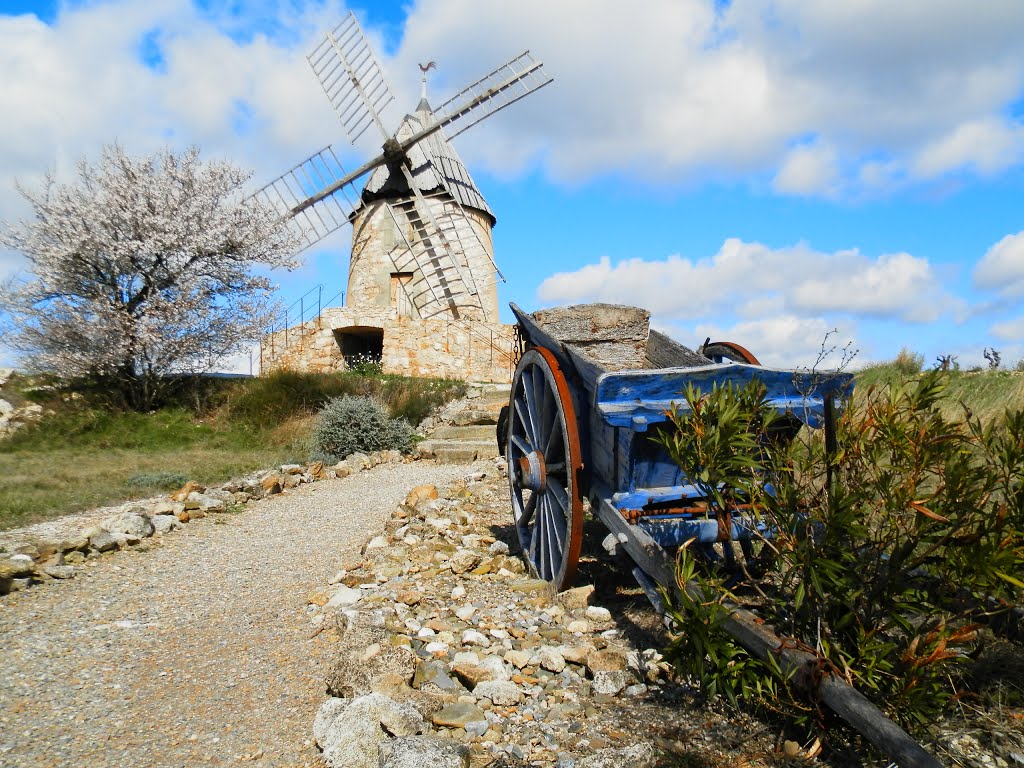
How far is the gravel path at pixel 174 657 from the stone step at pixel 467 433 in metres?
4.62

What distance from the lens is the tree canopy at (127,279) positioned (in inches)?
495

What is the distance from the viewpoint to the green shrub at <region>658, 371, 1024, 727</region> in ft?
6.46

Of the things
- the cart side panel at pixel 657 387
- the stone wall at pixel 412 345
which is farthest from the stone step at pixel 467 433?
the cart side panel at pixel 657 387

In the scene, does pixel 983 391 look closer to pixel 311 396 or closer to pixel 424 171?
pixel 311 396

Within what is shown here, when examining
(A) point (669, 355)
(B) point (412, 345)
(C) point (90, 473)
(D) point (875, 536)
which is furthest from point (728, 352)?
(B) point (412, 345)

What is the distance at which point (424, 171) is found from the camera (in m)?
18.1

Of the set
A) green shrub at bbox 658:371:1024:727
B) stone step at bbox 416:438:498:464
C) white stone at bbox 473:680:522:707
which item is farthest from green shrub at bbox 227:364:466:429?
green shrub at bbox 658:371:1024:727

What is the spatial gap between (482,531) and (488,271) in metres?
14.1

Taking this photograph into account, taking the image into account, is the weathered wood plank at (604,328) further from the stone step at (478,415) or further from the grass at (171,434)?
the stone step at (478,415)

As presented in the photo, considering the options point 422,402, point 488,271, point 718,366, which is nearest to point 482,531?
point 718,366

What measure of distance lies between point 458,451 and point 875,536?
7500 mm

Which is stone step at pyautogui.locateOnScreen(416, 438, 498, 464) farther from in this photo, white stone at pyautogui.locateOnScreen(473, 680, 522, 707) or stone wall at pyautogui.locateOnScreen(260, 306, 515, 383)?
stone wall at pyautogui.locateOnScreen(260, 306, 515, 383)

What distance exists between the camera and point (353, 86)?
61.5 feet

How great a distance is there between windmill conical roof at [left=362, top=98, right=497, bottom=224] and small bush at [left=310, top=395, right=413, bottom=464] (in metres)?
9.57
